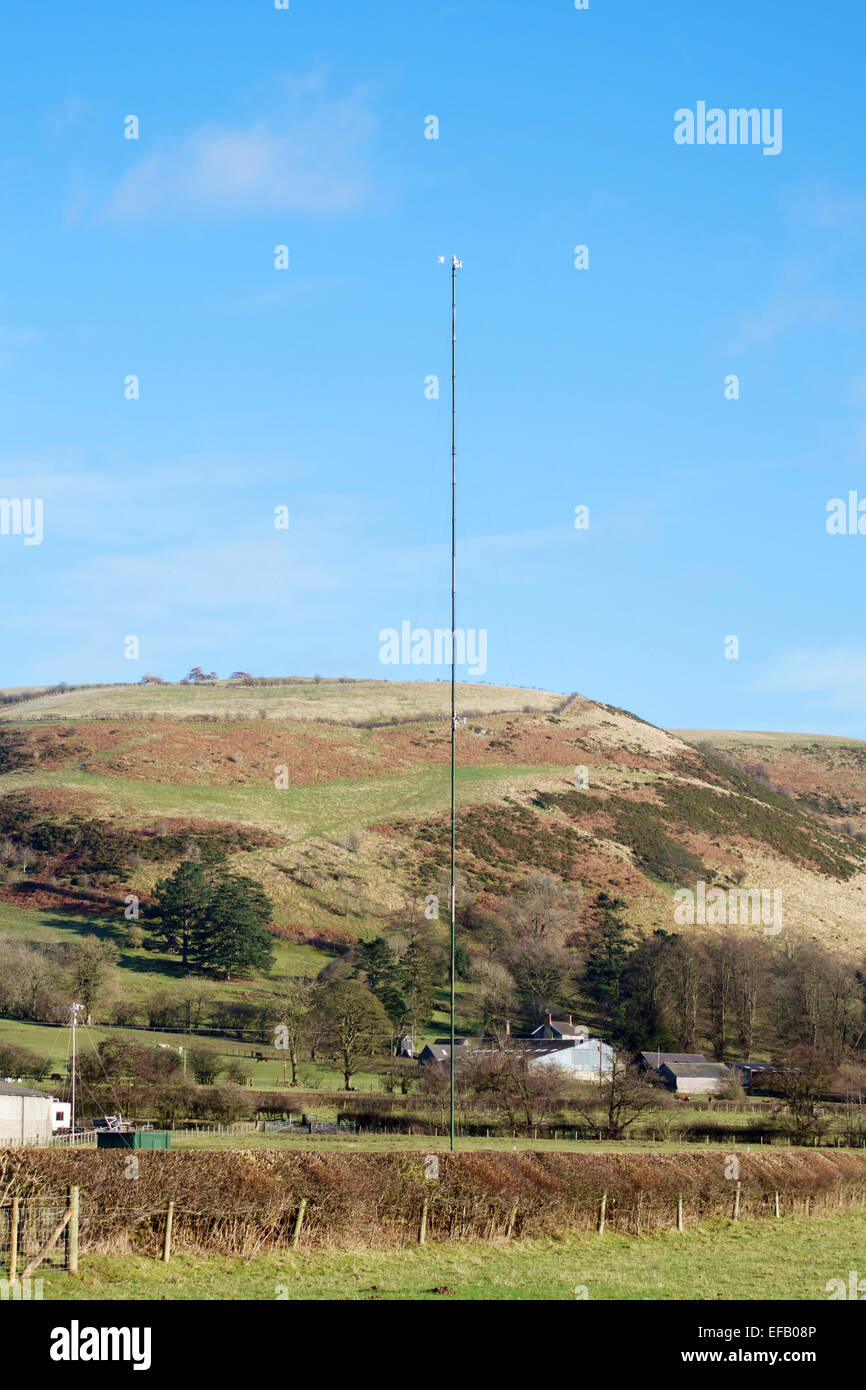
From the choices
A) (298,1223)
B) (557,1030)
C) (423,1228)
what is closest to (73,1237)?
(298,1223)

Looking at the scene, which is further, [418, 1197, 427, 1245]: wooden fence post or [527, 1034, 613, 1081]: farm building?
[527, 1034, 613, 1081]: farm building

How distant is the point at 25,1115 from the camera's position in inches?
1832

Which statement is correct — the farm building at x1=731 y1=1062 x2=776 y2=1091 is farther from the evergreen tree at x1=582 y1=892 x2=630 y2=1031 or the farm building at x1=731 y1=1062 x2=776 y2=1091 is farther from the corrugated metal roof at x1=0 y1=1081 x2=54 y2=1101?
the corrugated metal roof at x1=0 y1=1081 x2=54 y2=1101

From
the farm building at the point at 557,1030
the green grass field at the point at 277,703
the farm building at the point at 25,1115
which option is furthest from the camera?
the green grass field at the point at 277,703

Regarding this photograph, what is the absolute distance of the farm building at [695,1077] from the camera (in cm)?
7756

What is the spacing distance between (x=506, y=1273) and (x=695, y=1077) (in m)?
60.4

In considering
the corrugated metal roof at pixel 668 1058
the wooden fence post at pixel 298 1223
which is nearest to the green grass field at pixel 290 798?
the corrugated metal roof at pixel 668 1058

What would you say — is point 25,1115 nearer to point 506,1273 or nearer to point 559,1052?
point 506,1273

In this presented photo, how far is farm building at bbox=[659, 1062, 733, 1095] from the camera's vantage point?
77.6 meters

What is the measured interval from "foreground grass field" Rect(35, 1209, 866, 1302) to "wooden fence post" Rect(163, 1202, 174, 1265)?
0.23 m

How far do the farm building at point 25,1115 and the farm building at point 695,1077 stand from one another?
41.0 m

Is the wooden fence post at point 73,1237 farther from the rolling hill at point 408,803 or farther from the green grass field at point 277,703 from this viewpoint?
the green grass field at point 277,703

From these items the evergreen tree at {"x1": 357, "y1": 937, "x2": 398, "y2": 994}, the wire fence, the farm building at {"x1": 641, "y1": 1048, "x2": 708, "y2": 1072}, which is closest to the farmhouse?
the farm building at {"x1": 641, "y1": 1048, "x2": 708, "y2": 1072}
